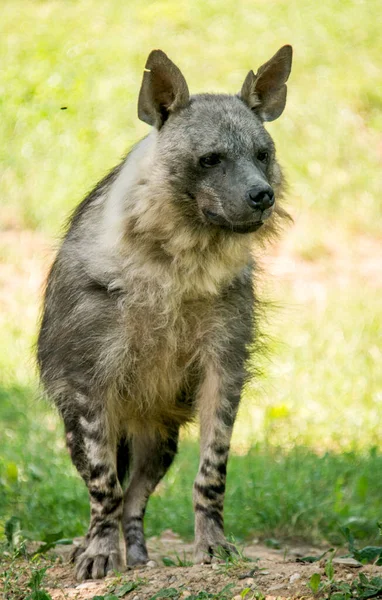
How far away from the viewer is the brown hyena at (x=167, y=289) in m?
4.50

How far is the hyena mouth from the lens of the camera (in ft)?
14.3

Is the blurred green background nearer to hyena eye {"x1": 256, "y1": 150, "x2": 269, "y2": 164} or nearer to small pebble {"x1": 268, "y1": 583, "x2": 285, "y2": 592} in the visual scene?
hyena eye {"x1": 256, "y1": 150, "x2": 269, "y2": 164}

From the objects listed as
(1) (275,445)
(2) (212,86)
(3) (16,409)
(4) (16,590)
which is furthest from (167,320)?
(2) (212,86)

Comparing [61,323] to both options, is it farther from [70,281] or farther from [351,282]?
[351,282]

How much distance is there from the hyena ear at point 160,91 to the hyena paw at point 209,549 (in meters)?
1.80

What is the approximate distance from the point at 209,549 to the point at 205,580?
23.1 inches

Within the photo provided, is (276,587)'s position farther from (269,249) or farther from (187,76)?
(187,76)

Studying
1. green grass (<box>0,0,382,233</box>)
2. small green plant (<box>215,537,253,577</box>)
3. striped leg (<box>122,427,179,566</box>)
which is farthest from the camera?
green grass (<box>0,0,382,233</box>)

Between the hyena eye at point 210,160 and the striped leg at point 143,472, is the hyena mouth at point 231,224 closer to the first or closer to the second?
the hyena eye at point 210,160

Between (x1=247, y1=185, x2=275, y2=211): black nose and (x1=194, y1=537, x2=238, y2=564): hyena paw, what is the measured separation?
145 cm

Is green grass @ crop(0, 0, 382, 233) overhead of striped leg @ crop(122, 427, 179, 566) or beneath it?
overhead

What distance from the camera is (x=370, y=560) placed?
4285mm

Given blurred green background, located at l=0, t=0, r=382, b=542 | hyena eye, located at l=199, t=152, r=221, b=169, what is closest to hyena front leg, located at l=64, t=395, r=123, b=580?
blurred green background, located at l=0, t=0, r=382, b=542

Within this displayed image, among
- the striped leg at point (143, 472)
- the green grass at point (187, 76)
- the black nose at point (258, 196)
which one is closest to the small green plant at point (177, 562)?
the striped leg at point (143, 472)
